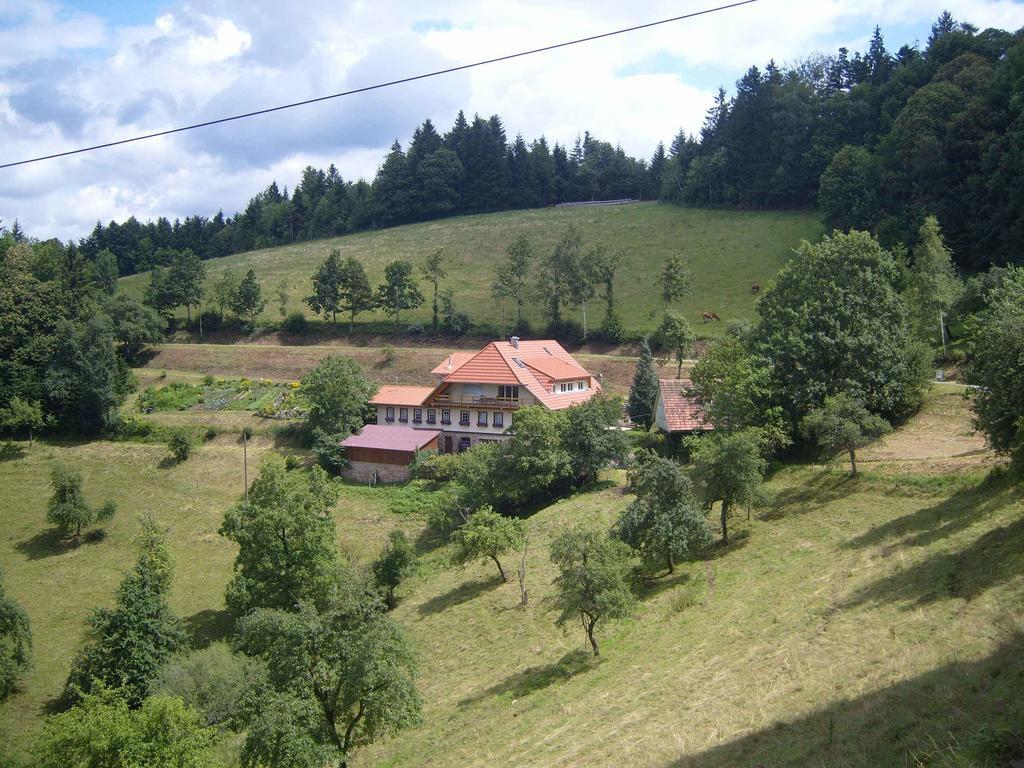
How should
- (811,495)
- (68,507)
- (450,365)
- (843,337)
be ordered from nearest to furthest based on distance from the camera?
(811,495), (843,337), (68,507), (450,365)

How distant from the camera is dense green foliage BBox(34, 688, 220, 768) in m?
14.8

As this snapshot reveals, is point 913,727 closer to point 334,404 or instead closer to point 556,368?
point 556,368

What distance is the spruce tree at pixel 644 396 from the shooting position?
144 ft

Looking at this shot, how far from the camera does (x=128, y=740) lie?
1487cm

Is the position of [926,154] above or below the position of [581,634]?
above

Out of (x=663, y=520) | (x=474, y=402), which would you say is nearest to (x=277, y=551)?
(x=663, y=520)

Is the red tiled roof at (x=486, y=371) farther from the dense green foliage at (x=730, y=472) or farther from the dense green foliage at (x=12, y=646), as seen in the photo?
the dense green foliage at (x=12, y=646)

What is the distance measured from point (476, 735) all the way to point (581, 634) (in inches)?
257

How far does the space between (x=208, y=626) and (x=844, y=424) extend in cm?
2507

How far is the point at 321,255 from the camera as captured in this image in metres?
100

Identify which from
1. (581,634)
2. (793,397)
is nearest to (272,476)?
(581,634)

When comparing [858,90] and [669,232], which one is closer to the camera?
[858,90]

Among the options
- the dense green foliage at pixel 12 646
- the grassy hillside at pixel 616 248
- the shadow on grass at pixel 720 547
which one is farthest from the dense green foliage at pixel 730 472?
the grassy hillside at pixel 616 248

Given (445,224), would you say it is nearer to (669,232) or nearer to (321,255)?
(321,255)
